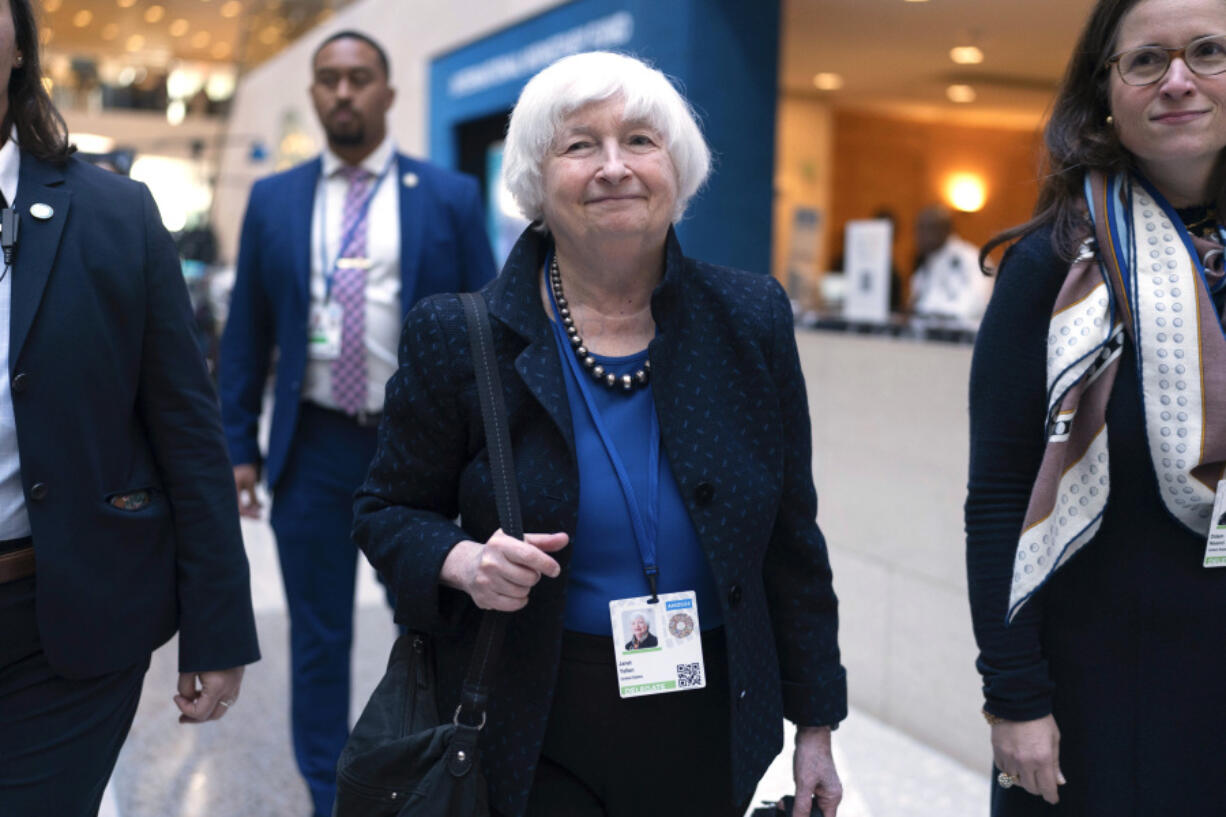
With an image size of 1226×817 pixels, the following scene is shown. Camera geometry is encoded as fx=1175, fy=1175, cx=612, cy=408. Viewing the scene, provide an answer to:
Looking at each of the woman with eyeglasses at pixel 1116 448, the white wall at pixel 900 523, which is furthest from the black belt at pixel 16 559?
the white wall at pixel 900 523

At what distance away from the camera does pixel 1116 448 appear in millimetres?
1727

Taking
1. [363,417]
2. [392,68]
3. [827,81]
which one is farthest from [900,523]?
[827,81]

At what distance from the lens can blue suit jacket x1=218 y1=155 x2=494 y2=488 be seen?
10.5 ft

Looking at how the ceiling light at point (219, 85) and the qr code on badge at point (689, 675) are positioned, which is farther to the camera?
the ceiling light at point (219, 85)

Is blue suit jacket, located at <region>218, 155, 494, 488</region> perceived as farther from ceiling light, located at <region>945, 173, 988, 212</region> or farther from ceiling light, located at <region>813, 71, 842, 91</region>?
ceiling light, located at <region>945, 173, 988, 212</region>

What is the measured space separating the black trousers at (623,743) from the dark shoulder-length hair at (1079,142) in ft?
2.65

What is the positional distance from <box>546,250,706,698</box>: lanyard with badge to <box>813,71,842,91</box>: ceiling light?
30.8ft

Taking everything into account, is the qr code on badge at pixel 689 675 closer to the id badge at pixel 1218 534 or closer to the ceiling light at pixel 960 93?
the id badge at pixel 1218 534

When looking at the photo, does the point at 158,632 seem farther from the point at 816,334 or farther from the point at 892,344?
the point at 816,334

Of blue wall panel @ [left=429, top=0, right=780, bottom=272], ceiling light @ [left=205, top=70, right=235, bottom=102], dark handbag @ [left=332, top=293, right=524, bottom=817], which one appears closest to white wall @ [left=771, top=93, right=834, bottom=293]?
blue wall panel @ [left=429, top=0, right=780, bottom=272]

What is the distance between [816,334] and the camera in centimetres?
452

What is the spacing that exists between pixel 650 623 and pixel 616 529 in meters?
0.14

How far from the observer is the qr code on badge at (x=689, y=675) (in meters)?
1.63

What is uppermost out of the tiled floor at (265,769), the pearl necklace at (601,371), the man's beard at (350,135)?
the man's beard at (350,135)
